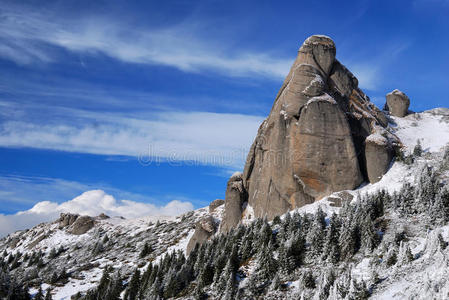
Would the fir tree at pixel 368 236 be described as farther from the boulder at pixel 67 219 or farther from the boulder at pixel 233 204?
the boulder at pixel 67 219

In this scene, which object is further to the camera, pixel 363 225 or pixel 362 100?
pixel 362 100

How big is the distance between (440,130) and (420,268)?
72.2 metres

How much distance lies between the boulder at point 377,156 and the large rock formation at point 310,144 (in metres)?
0.19

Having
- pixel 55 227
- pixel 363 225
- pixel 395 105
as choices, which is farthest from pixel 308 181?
pixel 55 227

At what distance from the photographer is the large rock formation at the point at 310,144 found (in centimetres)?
6994

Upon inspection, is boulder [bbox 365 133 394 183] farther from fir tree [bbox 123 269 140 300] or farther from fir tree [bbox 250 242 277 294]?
fir tree [bbox 123 269 140 300]

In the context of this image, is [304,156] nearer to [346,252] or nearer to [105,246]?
[346,252]

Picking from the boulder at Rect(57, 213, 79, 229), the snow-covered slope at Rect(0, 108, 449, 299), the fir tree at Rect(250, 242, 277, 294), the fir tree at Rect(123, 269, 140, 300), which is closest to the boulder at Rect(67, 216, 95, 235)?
the snow-covered slope at Rect(0, 108, 449, 299)

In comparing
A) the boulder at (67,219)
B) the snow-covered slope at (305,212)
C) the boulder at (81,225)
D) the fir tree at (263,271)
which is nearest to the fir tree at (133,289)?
the snow-covered slope at (305,212)

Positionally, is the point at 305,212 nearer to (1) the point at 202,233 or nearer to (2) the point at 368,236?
(2) the point at 368,236

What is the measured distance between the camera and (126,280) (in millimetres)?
68750

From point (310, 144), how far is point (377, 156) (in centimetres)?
1411

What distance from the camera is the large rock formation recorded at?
69938 mm

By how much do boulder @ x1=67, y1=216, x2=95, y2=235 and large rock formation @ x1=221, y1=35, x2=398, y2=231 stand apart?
243 ft
